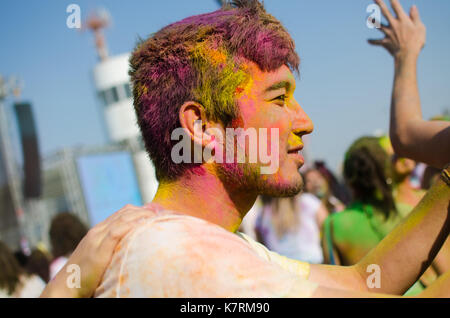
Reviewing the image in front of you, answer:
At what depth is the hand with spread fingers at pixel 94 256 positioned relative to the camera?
52.8 inches

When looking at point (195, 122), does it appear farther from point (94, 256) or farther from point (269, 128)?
point (94, 256)

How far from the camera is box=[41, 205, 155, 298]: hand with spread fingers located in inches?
52.8

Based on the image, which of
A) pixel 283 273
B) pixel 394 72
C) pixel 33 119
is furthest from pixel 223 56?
pixel 33 119

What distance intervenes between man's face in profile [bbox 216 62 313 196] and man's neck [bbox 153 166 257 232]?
0.06 m

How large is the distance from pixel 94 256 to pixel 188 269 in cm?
30

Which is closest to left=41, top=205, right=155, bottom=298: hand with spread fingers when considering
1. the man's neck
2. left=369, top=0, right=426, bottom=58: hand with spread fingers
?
the man's neck

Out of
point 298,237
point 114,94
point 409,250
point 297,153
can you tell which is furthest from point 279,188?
point 114,94

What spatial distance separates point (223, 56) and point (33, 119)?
13.3 m

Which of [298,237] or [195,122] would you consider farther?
[298,237]


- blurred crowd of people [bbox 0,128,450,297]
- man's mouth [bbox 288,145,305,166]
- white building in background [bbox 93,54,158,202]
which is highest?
white building in background [bbox 93,54,158,202]

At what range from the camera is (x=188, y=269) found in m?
1.21

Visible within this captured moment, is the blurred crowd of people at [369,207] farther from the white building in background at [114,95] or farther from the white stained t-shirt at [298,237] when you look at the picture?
the white building in background at [114,95]

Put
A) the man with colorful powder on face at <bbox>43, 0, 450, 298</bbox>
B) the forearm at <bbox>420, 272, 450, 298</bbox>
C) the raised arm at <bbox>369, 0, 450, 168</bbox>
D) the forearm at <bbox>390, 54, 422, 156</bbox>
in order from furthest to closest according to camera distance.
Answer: the forearm at <bbox>390, 54, 422, 156</bbox> → the raised arm at <bbox>369, 0, 450, 168</bbox> → the man with colorful powder on face at <bbox>43, 0, 450, 298</bbox> → the forearm at <bbox>420, 272, 450, 298</bbox>

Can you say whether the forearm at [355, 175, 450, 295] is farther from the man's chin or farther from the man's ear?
the man's ear
